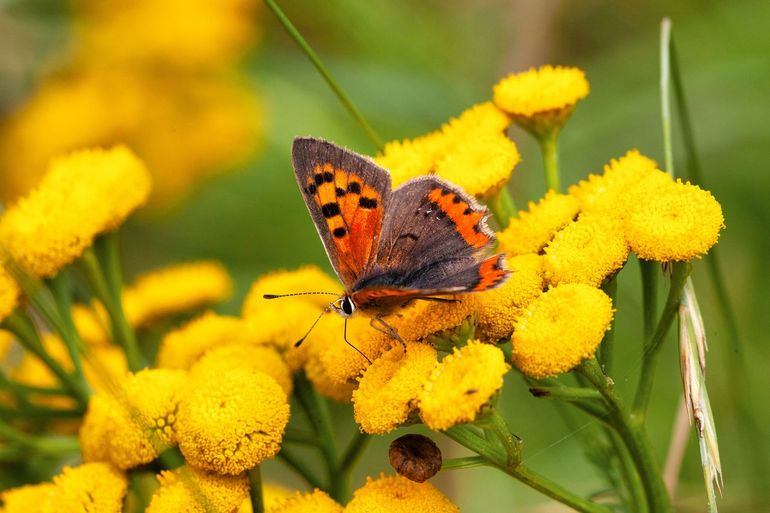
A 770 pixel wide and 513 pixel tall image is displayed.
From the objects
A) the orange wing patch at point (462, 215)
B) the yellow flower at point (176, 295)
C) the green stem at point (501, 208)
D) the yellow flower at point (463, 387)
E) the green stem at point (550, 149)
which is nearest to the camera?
the yellow flower at point (463, 387)

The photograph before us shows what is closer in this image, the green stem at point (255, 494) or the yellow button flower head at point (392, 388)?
the yellow button flower head at point (392, 388)

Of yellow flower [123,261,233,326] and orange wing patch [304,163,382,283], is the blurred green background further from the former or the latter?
orange wing patch [304,163,382,283]

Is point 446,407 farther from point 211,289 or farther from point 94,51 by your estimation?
point 94,51

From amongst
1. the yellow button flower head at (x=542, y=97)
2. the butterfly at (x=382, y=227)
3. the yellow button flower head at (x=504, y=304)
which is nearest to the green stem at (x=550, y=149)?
the yellow button flower head at (x=542, y=97)

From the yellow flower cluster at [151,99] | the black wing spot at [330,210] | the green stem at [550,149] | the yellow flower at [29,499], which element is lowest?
the green stem at [550,149]

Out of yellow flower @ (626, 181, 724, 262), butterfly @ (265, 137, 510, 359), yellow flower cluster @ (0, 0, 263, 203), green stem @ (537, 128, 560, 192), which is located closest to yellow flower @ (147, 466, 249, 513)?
butterfly @ (265, 137, 510, 359)

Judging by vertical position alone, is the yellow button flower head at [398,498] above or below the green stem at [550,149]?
below

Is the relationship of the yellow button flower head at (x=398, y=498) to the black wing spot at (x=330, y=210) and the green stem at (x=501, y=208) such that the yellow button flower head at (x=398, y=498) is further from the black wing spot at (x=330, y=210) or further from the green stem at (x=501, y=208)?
the green stem at (x=501, y=208)
